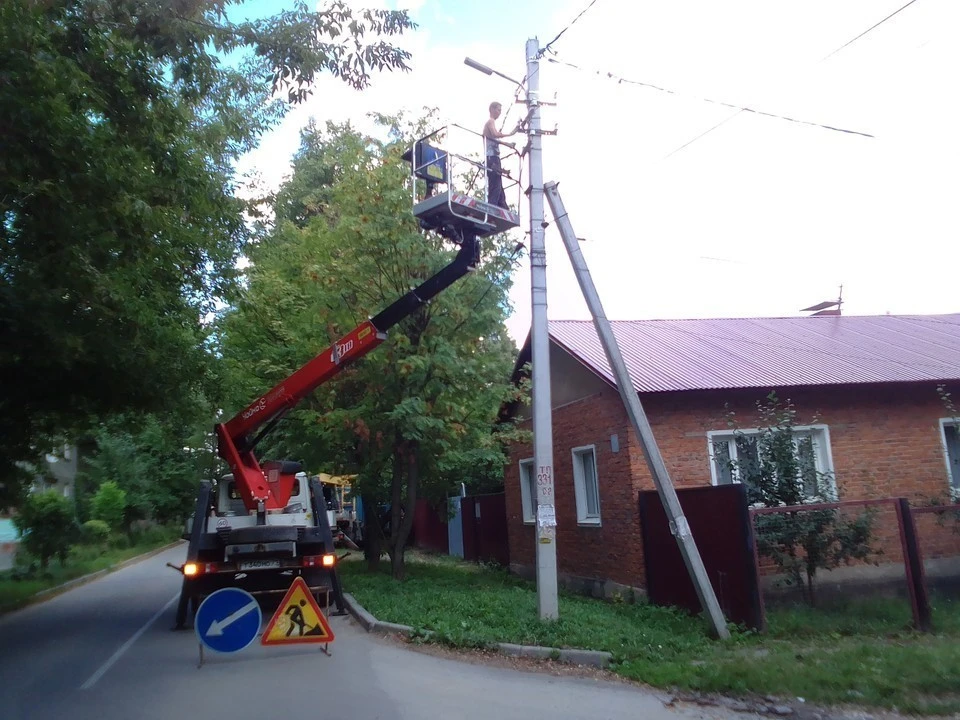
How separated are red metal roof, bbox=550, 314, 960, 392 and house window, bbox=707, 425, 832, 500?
3.05ft

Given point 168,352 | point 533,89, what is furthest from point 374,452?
point 533,89

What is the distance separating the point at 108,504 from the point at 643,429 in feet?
80.9

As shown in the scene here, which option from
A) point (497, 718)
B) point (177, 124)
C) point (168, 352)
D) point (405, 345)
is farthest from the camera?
point (405, 345)

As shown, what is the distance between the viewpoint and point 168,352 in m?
11.5

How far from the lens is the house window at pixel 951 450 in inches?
553

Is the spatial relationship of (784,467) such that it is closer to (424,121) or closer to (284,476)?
(284,476)

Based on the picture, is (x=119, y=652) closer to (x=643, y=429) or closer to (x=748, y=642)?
(x=643, y=429)

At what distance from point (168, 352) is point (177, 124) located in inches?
136

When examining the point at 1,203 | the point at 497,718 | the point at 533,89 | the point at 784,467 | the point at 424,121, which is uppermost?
the point at 424,121

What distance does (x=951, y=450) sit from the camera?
1438 cm

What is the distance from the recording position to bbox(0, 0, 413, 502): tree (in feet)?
25.3

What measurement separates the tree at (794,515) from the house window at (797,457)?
17 mm

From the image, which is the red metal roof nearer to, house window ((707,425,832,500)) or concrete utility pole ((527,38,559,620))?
house window ((707,425,832,500))

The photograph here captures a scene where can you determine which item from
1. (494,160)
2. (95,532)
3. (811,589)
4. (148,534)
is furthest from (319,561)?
(148,534)
